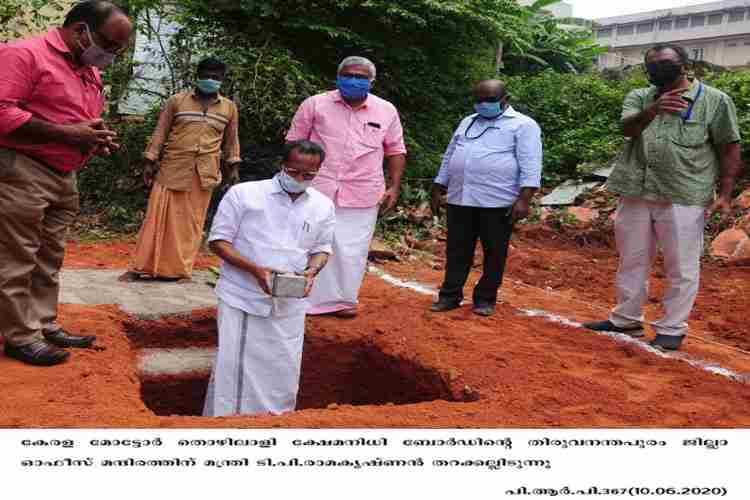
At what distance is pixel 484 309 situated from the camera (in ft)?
18.6

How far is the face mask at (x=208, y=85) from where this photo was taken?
597 centimetres

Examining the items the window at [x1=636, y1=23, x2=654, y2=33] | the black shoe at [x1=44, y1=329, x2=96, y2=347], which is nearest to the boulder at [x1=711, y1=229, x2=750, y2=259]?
the black shoe at [x1=44, y1=329, x2=96, y2=347]

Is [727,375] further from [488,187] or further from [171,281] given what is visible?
[171,281]

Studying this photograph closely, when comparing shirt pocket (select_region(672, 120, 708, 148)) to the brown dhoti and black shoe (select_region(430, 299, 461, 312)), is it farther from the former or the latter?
the brown dhoti

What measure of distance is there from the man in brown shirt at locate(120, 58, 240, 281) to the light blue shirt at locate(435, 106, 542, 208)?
6.76 ft

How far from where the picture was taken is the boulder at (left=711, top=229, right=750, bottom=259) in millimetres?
8578

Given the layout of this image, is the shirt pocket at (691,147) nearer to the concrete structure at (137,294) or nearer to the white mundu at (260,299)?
the white mundu at (260,299)

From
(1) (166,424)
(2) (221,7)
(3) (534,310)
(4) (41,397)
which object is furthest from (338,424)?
(2) (221,7)

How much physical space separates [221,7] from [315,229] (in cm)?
576

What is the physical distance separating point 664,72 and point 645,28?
2956 cm

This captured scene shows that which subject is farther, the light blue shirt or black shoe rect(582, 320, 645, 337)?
the light blue shirt

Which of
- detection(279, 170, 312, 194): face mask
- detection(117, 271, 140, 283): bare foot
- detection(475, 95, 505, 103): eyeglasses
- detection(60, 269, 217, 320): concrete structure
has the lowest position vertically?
detection(60, 269, 217, 320): concrete structure

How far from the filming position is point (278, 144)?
9258 millimetres

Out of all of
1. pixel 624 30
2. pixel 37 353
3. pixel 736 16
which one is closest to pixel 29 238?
pixel 37 353
